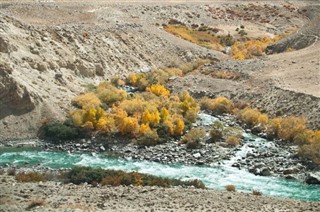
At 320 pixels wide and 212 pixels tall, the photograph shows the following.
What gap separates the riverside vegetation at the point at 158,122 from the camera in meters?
39.6

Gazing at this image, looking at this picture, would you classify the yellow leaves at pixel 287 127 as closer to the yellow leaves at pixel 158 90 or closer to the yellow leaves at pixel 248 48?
the yellow leaves at pixel 158 90

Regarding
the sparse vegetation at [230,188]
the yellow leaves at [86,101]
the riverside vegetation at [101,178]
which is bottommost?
the yellow leaves at [86,101]

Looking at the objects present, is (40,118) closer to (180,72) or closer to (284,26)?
(180,72)

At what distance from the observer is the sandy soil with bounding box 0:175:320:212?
24.1 metres

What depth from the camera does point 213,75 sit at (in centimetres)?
5625

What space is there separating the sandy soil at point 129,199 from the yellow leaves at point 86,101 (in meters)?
16.0

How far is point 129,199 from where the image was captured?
2536 centimetres

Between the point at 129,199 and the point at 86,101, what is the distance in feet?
65.8

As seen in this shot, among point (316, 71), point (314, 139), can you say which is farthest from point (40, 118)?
point (316, 71)

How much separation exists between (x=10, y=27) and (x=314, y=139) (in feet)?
87.8

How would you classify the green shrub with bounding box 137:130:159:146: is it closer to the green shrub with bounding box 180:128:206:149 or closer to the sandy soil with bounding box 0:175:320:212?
the green shrub with bounding box 180:128:206:149

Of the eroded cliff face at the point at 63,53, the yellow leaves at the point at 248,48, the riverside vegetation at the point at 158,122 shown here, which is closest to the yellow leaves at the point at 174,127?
the riverside vegetation at the point at 158,122

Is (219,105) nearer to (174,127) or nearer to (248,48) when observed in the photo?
(174,127)

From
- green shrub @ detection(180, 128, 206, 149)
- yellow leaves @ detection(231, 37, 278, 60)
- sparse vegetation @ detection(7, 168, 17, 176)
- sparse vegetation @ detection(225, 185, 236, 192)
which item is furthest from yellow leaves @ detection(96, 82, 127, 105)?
yellow leaves @ detection(231, 37, 278, 60)
